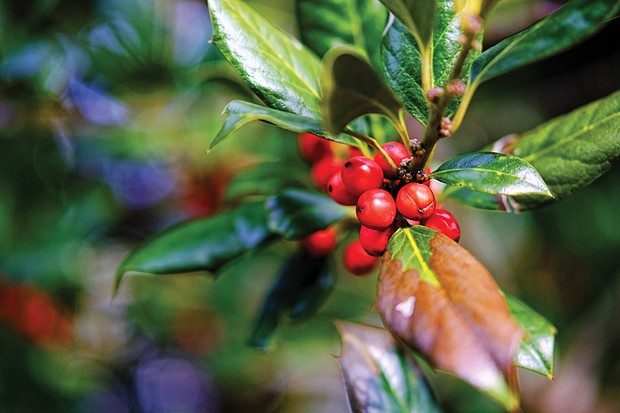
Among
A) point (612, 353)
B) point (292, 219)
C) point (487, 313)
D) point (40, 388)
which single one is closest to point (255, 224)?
point (292, 219)

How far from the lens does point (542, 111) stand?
2029 mm

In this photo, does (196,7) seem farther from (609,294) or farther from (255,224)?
(609,294)

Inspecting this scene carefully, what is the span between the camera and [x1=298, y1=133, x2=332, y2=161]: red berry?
1.03 meters

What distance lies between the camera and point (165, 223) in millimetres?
2148

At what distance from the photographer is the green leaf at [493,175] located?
626mm

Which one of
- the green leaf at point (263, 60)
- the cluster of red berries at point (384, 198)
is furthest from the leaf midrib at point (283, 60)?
the cluster of red berries at point (384, 198)

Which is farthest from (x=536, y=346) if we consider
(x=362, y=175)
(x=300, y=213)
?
(x=300, y=213)

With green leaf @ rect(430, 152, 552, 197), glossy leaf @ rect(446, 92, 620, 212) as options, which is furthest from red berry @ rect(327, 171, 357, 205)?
glossy leaf @ rect(446, 92, 620, 212)

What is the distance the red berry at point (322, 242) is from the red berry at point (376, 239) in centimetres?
33

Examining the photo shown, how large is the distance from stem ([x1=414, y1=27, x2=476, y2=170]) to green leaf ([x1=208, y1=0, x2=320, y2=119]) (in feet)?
0.44

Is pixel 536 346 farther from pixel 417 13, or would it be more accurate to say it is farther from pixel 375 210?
pixel 417 13

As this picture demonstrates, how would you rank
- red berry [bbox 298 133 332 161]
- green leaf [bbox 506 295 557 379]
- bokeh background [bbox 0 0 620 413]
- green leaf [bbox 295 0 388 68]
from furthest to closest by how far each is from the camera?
bokeh background [bbox 0 0 620 413], red berry [bbox 298 133 332 161], green leaf [bbox 295 0 388 68], green leaf [bbox 506 295 557 379]

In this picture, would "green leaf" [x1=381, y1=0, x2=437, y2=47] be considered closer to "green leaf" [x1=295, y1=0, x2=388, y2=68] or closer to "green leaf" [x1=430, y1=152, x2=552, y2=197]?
"green leaf" [x1=430, y1=152, x2=552, y2=197]

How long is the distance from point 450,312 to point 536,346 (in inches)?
9.7
